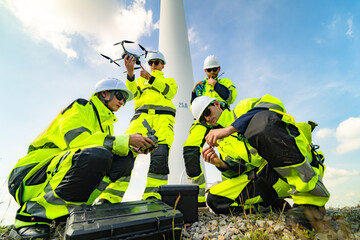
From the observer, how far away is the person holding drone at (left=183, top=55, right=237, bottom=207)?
3219 mm

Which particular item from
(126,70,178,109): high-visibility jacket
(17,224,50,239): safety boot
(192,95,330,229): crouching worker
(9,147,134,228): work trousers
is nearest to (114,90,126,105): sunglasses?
(126,70,178,109): high-visibility jacket

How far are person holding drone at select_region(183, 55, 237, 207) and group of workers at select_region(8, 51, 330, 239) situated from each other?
1.31ft

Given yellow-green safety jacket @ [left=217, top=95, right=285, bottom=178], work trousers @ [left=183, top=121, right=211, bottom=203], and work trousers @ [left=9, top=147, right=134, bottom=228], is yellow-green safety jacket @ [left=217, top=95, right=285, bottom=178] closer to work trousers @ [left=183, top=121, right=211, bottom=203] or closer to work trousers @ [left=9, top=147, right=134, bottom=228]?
work trousers @ [left=183, top=121, right=211, bottom=203]

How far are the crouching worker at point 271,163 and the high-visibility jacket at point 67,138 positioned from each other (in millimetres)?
1097

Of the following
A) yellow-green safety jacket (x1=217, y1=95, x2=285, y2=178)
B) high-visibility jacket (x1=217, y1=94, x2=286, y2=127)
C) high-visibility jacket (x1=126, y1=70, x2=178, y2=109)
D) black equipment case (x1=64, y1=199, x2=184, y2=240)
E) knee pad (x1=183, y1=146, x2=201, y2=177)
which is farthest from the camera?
high-visibility jacket (x1=126, y1=70, x2=178, y2=109)

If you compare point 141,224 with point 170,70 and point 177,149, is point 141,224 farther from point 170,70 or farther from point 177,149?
point 170,70

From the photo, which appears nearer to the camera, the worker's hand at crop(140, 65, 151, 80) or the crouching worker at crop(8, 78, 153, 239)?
the crouching worker at crop(8, 78, 153, 239)

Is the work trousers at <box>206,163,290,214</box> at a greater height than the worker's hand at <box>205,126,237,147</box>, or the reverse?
the worker's hand at <box>205,126,237,147</box>

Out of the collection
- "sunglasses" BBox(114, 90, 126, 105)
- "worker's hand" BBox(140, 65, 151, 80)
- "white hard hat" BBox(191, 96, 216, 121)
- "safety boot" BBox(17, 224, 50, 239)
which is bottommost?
"safety boot" BBox(17, 224, 50, 239)

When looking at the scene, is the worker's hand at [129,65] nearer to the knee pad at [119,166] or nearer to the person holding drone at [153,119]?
the person holding drone at [153,119]

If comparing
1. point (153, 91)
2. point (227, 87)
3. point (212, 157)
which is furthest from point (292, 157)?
point (153, 91)

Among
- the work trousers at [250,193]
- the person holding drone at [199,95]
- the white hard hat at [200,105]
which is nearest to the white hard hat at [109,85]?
the white hard hat at [200,105]

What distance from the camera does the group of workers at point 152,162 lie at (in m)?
1.58

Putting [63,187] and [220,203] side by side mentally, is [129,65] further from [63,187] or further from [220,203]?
[220,203]
